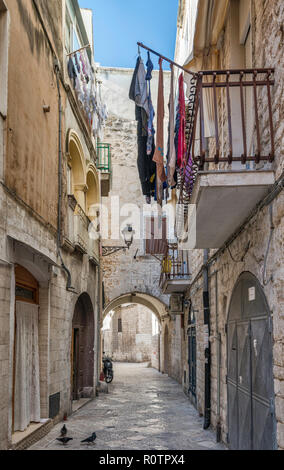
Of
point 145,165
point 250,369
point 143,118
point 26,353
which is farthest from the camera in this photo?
point 145,165

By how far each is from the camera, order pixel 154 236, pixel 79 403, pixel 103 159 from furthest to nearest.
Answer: pixel 154 236 → pixel 103 159 → pixel 79 403

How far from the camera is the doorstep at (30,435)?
690 cm

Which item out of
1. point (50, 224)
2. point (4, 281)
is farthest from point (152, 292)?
point (4, 281)

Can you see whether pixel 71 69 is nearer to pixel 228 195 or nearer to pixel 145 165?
pixel 145 165

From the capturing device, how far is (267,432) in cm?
491

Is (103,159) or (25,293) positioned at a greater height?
(103,159)

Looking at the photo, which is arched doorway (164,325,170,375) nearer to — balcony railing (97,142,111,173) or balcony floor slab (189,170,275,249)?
balcony railing (97,142,111,173)

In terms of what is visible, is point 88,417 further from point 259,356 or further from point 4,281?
point 259,356

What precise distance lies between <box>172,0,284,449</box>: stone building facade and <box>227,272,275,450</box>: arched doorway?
10mm

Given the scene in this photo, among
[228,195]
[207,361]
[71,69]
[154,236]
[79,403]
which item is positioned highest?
[71,69]

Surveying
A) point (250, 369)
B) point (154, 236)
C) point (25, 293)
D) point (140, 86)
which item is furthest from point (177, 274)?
point (250, 369)

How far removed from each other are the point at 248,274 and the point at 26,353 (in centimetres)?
398

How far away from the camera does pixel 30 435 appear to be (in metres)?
7.51

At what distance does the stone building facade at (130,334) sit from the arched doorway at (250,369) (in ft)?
98.9
